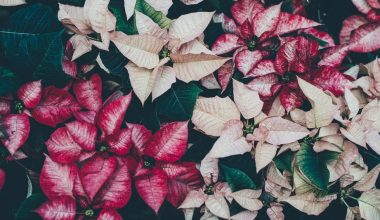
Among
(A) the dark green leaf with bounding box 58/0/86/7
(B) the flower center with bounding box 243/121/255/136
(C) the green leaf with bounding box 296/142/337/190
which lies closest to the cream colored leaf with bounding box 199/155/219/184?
(B) the flower center with bounding box 243/121/255/136

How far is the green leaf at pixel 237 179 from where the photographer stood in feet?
3.49

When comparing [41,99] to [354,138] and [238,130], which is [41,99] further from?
[354,138]

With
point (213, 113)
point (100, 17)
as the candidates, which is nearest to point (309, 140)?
point (213, 113)

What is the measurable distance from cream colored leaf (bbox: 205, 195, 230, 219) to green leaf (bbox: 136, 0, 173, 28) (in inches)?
18.9

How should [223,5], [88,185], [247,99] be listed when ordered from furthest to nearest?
[223,5], [247,99], [88,185]

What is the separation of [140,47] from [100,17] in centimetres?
12

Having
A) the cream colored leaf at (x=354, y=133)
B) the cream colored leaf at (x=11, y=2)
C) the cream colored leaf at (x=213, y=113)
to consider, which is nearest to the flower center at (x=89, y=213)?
the cream colored leaf at (x=213, y=113)

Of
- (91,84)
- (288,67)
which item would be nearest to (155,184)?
(91,84)

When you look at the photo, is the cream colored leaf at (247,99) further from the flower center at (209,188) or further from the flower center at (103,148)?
the flower center at (103,148)

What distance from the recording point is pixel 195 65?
1031 mm

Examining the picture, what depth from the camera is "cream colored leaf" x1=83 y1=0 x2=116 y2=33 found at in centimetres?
100

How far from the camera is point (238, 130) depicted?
1034 millimetres

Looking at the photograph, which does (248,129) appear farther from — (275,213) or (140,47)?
(140,47)

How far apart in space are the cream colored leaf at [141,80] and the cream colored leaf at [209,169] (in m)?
0.24
